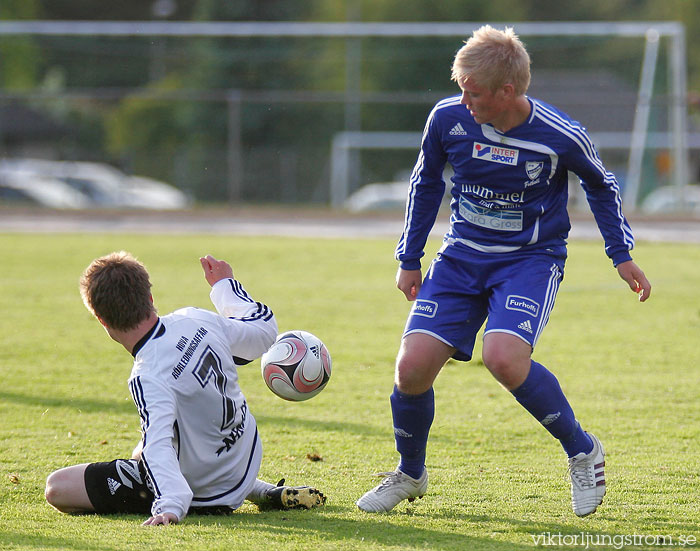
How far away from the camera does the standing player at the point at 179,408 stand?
3.36 meters

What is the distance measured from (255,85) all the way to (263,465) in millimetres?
31285

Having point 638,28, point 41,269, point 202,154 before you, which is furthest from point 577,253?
point 202,154

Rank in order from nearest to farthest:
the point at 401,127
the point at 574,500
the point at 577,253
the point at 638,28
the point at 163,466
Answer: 1. the point at 163,466
2. the point at 574,500
3. the point at 577,253
4. the point at 638,28
5. the point at 401,127

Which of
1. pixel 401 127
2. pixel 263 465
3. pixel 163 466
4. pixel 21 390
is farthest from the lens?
pixel 401 127

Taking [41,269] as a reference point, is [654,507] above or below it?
above

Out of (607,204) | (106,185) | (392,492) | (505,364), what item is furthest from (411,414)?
(106,185)

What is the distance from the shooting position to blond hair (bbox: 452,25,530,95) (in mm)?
3537

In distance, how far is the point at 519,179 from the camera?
12.3ft

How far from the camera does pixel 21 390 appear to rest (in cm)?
604

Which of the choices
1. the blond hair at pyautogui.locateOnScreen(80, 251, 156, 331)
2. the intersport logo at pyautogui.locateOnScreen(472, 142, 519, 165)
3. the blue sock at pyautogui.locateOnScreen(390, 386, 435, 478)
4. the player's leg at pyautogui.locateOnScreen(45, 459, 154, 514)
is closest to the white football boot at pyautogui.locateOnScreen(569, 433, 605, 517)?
the blue sock at pyautogui.locateOnScreen(390, 386, 435, 478)

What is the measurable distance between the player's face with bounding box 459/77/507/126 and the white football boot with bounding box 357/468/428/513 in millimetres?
1399

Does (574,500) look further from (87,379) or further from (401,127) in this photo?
(401,127)

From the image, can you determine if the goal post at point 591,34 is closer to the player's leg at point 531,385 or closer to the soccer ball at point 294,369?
the soccer ball at point 294,369

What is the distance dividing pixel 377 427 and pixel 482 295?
1.62m
